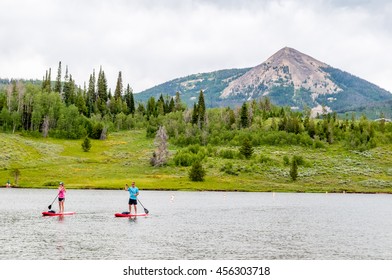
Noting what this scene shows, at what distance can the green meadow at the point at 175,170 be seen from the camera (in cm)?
14057

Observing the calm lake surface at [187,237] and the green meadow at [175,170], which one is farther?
the green meadow at [175,170]

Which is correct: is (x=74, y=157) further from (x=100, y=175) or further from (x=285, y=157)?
(x=285, y=157)

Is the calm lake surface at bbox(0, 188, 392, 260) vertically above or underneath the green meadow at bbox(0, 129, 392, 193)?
underneath

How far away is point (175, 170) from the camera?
166 metres

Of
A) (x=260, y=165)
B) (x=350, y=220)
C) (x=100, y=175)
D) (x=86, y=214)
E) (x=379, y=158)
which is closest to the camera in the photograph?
(x=86, y=214)

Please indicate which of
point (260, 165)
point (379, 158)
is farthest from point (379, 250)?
point (379, 158)

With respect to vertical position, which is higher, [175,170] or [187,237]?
[175,170]

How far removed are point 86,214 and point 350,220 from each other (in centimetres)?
3222

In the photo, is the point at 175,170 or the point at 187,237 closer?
the point at 187,237

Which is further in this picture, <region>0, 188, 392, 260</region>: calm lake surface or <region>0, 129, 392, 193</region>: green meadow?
<region>0, 129, 392, 193</region>: green meadow

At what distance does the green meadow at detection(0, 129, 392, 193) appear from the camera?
461 ft
